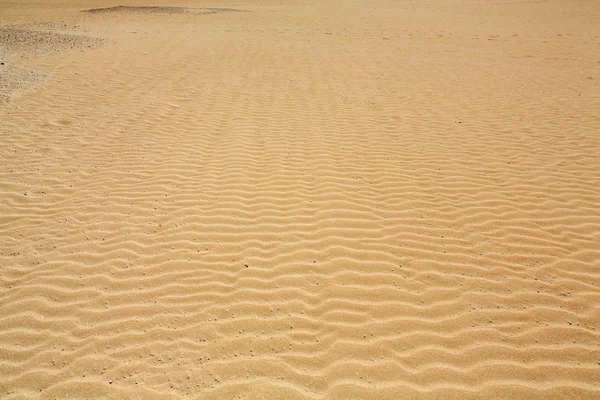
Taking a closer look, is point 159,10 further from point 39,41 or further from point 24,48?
point 24,48

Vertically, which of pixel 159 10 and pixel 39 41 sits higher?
pixel 159 10

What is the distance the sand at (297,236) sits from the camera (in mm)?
3293

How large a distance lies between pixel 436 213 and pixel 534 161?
2650mm

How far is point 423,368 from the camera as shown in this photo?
10.7 ft

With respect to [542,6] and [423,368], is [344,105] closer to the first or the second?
[423,368]

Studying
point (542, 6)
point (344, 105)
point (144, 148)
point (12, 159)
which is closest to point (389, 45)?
point (344, 105)

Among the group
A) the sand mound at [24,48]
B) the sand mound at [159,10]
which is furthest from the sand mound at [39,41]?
the sand mound at [159,10]

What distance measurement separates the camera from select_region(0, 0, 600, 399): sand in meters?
3.29

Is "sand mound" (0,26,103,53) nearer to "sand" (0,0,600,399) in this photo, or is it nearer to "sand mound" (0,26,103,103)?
"sand mound" (0,26,103,103)

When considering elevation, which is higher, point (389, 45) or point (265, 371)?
point (389, 45)

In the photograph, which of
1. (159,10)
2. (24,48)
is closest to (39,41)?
(24,48)

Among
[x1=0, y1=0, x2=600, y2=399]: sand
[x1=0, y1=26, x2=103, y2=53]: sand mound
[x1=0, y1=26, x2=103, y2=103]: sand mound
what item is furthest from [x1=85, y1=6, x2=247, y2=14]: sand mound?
[x1=0, y1=0, x2=600, y2=399]: sand

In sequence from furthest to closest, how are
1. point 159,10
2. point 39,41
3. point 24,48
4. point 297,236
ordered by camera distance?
1. point 159,10
2. point 39,41
3. point 24,48
4. point 297,236

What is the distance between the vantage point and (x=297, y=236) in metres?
4.83
